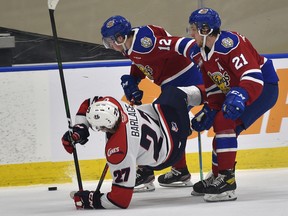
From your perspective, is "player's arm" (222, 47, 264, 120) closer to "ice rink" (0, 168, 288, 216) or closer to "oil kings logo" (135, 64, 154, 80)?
"ice rink" (0, 168, 288, 216)

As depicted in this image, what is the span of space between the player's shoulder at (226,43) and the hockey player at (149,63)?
593 mm

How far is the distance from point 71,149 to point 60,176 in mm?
1317

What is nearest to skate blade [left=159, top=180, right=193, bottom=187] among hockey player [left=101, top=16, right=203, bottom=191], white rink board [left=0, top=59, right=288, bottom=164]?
hockey player [left=101, top=16, right=203, bottom=191]

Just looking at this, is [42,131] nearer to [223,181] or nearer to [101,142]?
[101,142]

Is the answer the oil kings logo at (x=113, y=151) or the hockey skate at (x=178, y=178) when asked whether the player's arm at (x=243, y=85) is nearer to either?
the oil kings logo at (x=113, y=151)

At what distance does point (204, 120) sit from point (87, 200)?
771mm

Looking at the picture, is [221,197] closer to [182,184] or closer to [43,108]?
[182,184]

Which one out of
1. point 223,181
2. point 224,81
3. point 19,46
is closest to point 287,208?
point 223,181

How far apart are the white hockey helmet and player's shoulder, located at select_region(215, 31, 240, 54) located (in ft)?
2.06

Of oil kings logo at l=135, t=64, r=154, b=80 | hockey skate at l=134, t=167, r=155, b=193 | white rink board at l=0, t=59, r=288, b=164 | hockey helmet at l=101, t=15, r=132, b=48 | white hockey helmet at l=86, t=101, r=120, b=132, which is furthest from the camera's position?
white rink board at l=0, t=59, r=288, b=164

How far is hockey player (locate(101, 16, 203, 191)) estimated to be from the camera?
4.50m

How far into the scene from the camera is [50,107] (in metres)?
5.46

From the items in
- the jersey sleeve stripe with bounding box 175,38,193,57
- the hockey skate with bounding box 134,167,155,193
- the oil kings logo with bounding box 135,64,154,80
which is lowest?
the hockey skate with bounding box 134,167,155,193

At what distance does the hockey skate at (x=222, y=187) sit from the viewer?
411cm
